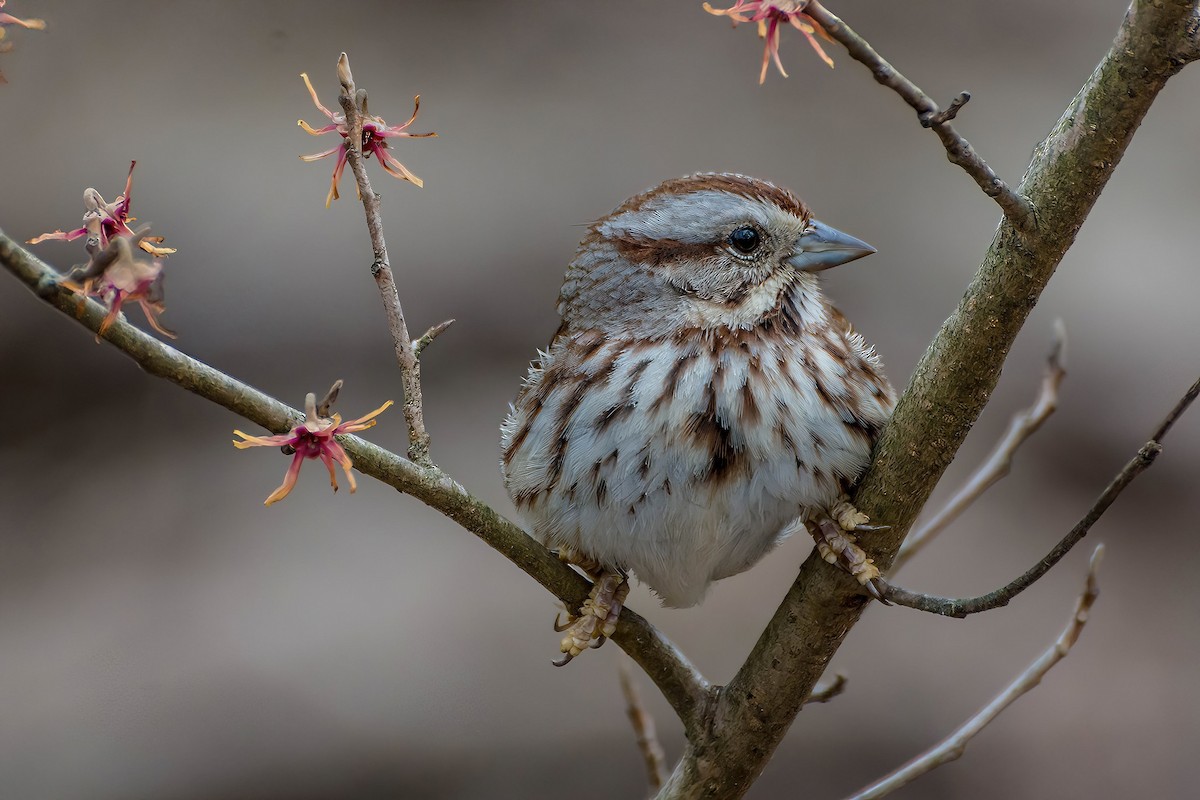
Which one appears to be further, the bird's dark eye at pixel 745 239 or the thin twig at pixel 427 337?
the bird's dark eye at pixel 745 239

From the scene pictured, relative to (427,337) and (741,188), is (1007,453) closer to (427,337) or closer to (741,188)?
(741,188)

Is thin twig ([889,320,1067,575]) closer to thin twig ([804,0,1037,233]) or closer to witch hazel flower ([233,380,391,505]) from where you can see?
thin twig ([804,0,1037,233])

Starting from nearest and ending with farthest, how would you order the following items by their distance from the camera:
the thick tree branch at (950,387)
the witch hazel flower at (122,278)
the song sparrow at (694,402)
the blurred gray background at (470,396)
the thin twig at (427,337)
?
the witch hazel flower at (122,278)
the thick tree branch at (950,387)
the thin twig at (427,337)
the song sparrow at (694,402)
the blurred gray background at (470,396)

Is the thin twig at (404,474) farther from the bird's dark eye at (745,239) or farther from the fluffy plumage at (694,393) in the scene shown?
the bird's dark eye at (745,239)

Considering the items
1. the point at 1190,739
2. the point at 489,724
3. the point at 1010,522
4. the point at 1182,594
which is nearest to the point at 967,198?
the point at 1010,522

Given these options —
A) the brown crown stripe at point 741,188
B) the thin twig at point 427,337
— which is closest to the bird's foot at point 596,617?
the thin twig at point 427,337

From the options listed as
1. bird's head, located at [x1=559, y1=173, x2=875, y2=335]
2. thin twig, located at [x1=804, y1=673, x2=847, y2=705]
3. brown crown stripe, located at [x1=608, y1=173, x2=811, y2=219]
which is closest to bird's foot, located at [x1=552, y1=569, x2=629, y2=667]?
thin twig, located at [x1=804, y1=673, x2=847, y2=705]
